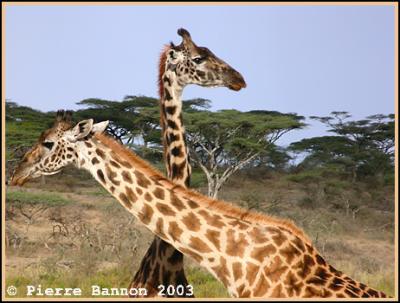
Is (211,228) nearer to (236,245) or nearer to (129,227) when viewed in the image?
(236,245)

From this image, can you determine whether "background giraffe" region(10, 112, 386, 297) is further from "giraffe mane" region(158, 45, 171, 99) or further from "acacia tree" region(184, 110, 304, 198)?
"acacia tree" region(184, 110, 304, 198)

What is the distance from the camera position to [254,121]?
14.7 m

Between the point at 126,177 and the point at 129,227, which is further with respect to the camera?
the point at 129,227

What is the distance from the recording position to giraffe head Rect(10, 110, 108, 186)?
427cm

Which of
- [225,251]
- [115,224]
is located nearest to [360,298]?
[225,251]

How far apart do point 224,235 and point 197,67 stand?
6.37 feet

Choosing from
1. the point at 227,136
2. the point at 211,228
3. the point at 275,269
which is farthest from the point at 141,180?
the point at 227,136

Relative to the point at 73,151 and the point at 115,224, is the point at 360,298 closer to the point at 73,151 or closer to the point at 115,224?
the point at 73,151

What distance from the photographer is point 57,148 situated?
14.3 ft

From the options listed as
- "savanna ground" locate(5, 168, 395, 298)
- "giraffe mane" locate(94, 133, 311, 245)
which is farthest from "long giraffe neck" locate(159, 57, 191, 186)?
"savanna ground" locate(5, 168, 395, 298)

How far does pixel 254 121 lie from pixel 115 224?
12.3ft

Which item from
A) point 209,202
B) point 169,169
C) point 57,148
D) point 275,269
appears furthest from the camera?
point 169,169

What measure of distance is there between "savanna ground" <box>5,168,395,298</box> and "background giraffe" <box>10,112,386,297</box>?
8.08ft

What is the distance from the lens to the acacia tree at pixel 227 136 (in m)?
14.2
